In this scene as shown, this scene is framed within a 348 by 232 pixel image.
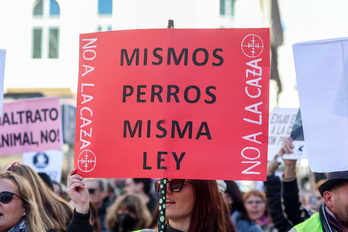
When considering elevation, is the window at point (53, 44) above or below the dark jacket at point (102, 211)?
above

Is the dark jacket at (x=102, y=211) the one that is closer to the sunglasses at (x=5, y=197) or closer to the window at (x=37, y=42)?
the sunglasses at (x=5, y=197)

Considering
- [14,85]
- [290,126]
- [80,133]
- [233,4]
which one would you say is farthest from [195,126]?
[233,4]

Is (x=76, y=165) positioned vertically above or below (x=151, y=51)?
below

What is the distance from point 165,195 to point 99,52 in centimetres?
81

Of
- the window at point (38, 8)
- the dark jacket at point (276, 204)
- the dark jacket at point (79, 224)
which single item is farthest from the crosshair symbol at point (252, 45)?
the window at point (38, 8)

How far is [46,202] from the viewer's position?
328cm

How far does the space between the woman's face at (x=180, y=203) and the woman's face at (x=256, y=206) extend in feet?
9.62

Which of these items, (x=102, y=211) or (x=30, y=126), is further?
(x=102, y=211)

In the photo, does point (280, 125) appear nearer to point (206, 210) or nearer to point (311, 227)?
point (311, 227)

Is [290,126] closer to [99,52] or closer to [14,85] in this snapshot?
[99,52]

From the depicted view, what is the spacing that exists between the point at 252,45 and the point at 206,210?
0.90 m

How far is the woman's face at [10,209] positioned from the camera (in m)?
2.87

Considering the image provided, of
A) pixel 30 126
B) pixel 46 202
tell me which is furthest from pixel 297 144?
pixel 30 126

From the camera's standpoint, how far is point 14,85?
14867 millimetres
